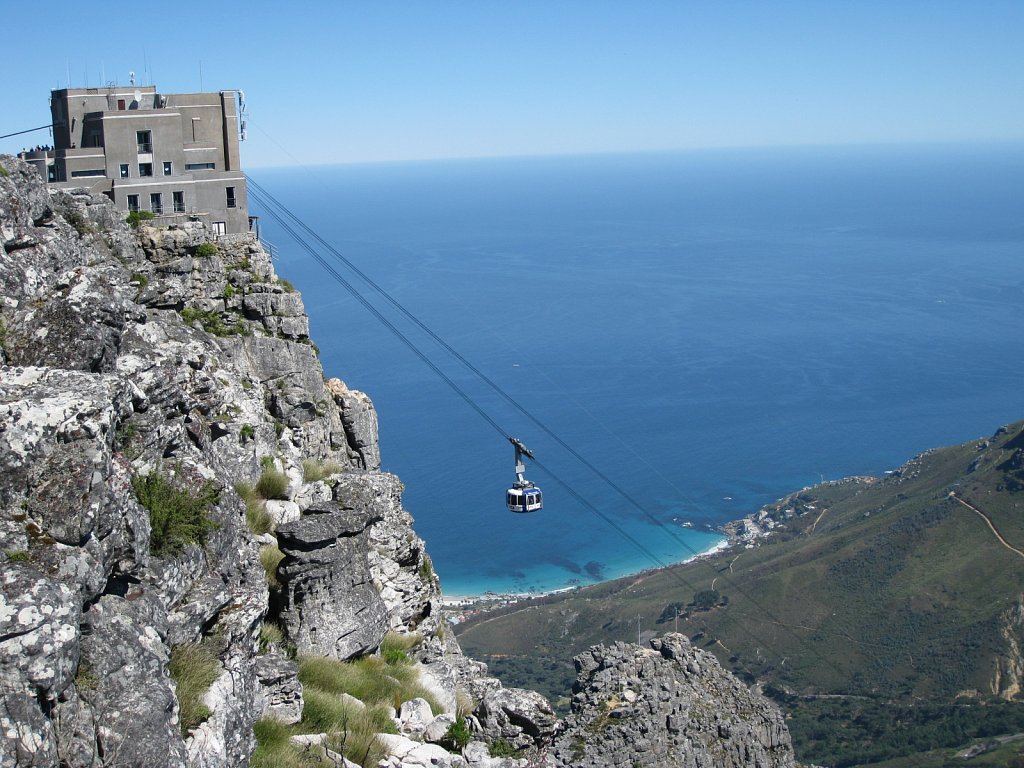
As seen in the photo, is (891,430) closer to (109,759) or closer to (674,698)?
(674,698)

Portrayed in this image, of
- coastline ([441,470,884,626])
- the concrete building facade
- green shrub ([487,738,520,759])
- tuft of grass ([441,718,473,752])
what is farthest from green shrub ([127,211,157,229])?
coastline ([441,470,884,626])

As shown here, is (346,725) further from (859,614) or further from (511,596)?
(511,596)

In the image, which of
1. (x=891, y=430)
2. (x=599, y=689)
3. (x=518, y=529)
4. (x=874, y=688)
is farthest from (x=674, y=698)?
(x=891, y=430)

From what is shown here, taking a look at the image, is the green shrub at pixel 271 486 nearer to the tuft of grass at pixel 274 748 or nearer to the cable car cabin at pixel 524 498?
the tuft of grass at pixel 274 748

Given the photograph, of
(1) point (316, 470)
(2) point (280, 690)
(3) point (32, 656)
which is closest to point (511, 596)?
(1) point (316, 470)

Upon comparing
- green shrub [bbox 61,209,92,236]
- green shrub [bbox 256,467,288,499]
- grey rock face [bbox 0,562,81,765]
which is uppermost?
green shrub [bbox 61,209,92,236]

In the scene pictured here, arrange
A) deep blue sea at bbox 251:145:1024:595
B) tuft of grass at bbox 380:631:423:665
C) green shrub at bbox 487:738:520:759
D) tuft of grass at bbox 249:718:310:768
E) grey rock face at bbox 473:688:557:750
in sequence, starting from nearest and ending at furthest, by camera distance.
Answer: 1. tuft of grass at bbox 249:718:310:768
2. green shrub at bbox 487:738:520:759
3. grey rock face at bbox 473:688:557:750
4. tuft of grass at bbox 380:631:423:665
5. deep blue sea at bbox 251:145:1024:595

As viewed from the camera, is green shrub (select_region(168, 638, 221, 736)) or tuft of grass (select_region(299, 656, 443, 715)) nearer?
green shrub (select_region(168, 638, 221, 736))

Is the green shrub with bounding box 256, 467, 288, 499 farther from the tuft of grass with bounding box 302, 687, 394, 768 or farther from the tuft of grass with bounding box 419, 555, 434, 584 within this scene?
the tuft of grass with bounding box 302, 687, 394, 768
